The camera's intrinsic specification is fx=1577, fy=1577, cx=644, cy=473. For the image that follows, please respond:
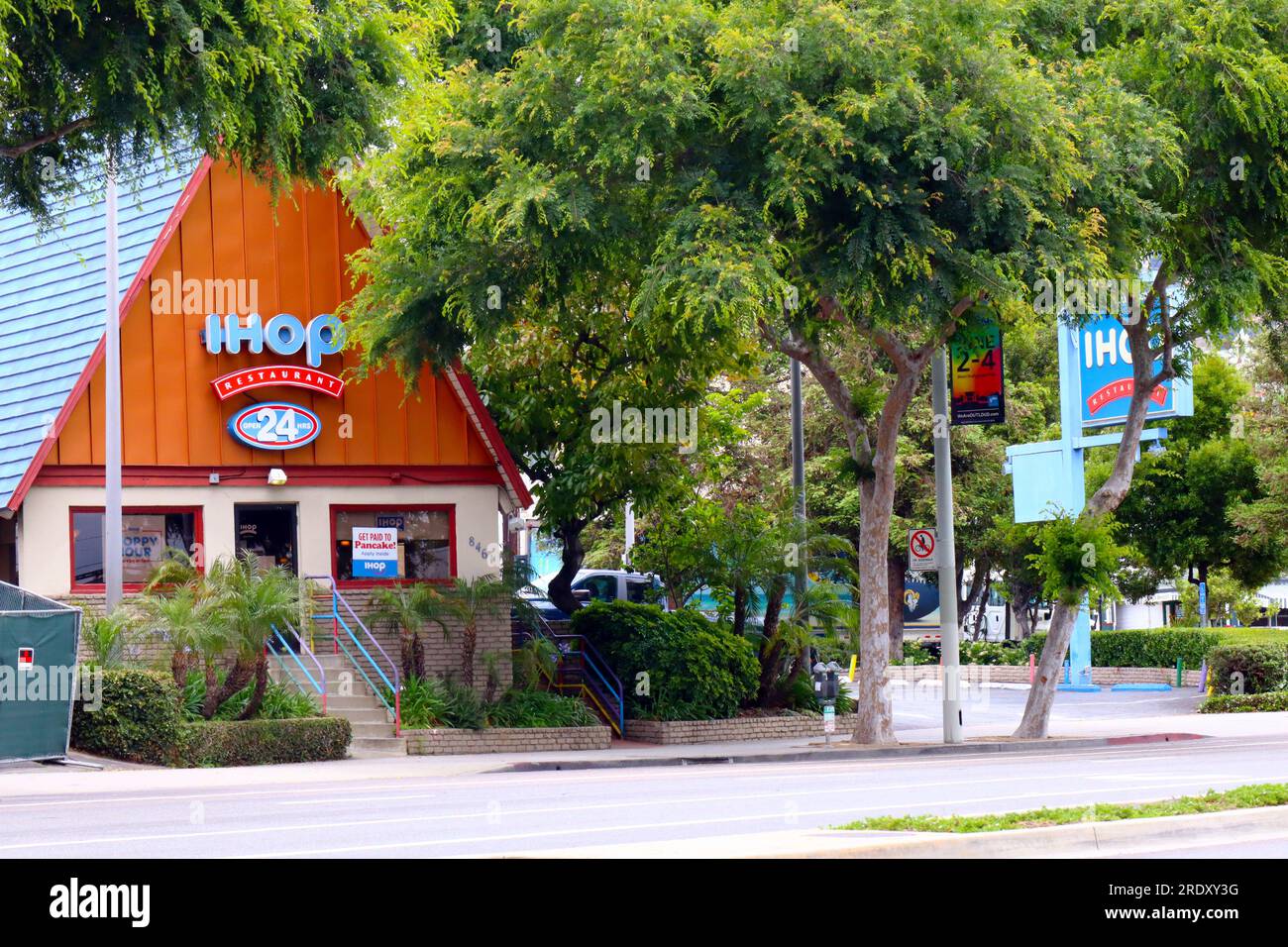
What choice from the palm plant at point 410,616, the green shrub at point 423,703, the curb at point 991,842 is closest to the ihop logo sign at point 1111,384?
the palm plant at point 410,616

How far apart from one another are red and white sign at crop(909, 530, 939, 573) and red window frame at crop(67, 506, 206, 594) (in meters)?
11.0

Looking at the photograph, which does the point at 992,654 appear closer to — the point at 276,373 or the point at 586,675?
the point at 586,675

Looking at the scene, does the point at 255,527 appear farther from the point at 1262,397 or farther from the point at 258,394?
the point at 1262,397

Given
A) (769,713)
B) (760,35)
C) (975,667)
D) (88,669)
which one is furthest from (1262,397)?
(88,669)

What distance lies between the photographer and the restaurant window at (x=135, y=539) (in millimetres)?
23859

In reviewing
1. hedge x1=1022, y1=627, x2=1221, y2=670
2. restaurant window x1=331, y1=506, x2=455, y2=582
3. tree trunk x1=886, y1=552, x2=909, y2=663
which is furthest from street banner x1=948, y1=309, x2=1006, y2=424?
A: tree trunk x1=886, y1=552, x2=909, y2=663

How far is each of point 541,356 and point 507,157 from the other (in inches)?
281

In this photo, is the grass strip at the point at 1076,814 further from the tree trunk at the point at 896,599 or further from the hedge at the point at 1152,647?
the tree trunk at the point at 896,599

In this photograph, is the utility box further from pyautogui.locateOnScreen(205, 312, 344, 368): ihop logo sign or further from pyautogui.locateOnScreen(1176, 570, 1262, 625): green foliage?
pyautogui.locateOnScreen(1176, 570, 1262, 625): green foliage

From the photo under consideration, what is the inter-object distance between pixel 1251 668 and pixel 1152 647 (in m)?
7.29

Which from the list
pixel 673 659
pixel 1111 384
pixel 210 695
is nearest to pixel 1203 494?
pixel 1111 384

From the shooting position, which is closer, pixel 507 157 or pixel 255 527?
pixel 507 157

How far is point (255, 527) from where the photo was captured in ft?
82.6

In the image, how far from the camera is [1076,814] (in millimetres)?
10852
